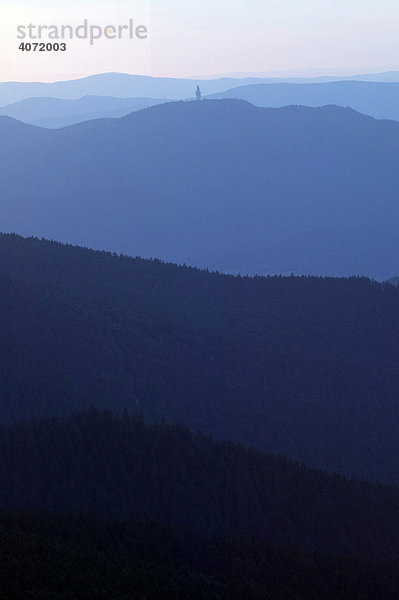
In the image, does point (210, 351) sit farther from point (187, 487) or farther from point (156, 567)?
point (156, 567)

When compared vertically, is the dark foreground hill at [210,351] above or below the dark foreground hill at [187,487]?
above

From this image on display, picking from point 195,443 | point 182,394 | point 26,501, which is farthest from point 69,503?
point 182,394

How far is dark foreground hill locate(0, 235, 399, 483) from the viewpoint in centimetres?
11238

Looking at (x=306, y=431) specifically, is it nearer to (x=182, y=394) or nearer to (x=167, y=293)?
(x=182, y=394)

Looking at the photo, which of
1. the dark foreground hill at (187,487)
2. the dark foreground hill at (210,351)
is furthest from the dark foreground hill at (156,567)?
the dark foreground hill at (210,351)

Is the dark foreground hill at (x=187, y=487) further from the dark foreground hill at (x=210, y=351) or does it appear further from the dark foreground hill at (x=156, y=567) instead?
the dark foreground hill at (x=210, y=351)

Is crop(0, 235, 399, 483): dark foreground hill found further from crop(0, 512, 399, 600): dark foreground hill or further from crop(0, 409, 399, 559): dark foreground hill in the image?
crop(0, 512, 399, 600): dark foreground hill

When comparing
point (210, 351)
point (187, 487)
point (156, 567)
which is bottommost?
point (187, 487)

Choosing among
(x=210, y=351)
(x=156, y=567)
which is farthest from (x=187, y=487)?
(x=210, y=351)

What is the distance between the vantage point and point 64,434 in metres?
77.6

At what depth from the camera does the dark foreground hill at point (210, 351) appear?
112 metres

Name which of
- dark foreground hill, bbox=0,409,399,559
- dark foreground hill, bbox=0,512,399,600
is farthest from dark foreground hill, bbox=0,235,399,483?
dark foreground hill, bbox=0,512,399,600

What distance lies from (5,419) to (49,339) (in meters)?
23.8

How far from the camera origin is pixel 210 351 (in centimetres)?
13675
